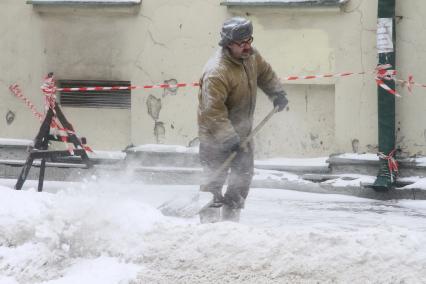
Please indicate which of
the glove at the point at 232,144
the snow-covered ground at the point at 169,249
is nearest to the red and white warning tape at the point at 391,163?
the glove at the point at 232,144

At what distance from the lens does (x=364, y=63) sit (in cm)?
1023

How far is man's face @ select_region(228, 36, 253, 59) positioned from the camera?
24.3 feet

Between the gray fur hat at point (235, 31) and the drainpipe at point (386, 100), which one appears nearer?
the gray fur hat at point (235, 31)

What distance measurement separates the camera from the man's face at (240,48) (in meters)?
7.42

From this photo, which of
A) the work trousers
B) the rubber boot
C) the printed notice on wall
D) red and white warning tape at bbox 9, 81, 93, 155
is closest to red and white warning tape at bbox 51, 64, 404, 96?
the printed notice on wall

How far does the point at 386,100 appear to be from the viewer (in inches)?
395

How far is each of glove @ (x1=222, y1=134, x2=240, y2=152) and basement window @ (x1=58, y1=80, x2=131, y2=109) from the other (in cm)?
383

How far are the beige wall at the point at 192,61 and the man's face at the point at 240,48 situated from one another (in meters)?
2.99

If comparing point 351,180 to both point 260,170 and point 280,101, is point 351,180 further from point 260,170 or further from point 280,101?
point 280,101

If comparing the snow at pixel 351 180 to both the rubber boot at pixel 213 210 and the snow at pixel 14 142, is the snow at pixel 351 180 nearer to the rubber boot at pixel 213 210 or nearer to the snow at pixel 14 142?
the rubber boot at pixel 213 210

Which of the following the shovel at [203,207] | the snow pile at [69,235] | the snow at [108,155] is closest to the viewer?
the snow pile at [69,235]

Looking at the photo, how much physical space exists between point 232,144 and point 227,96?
38 centimetres

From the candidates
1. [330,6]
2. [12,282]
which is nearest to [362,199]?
[330,6]

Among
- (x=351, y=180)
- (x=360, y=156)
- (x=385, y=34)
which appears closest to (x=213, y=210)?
(x=351, y=180)
